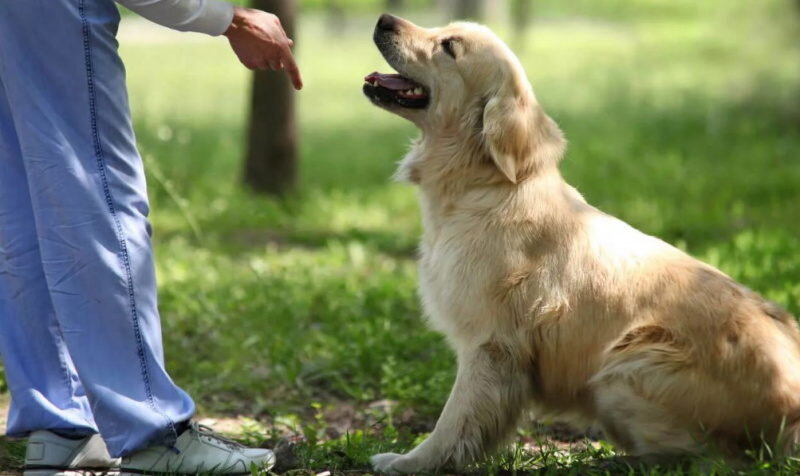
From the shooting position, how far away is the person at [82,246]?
3240mm

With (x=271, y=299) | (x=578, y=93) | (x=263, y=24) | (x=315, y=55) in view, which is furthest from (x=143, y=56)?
(x=263, y=24)

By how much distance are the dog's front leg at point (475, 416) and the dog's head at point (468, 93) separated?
2.17ft

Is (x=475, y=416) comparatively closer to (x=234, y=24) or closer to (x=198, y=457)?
(x=198, y=457)

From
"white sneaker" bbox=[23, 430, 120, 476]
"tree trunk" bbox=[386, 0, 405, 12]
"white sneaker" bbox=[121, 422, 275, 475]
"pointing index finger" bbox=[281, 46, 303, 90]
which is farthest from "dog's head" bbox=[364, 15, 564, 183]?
"tree trunk" bbox=[386, 0, 405, 12]

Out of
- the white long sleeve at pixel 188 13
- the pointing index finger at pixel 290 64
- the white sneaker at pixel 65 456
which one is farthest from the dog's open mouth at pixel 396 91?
the white sneaker at pixel 65 456

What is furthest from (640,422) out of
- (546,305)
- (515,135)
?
(515,135)

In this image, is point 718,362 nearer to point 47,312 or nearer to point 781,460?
point 781,460

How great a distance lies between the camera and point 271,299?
20.1ft

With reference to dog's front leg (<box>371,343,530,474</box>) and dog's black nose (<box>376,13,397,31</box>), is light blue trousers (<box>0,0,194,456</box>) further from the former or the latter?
dog's black nose (<box>376,13,397,31</box>)

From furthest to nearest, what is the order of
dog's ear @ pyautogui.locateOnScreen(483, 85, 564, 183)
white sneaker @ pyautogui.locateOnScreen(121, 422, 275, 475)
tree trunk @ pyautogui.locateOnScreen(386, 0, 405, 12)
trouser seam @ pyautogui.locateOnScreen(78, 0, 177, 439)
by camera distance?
tree trunk @ pyautogui.locateOnScreen(386, 0, 405, 12), dog's ear @ pyautogui.locateOnScreen(483, 85, 564, 183), white sneaker @ pyautogui.locateOnScreen(121, 422, 275, 475), trouser seam @ pyautogui.locateOnScreen(78, 0, 177, 439)

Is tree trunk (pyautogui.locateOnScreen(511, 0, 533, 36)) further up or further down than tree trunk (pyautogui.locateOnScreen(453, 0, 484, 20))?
further up

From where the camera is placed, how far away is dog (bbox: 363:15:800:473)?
3627 millimetres

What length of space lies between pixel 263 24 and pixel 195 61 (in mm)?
18325

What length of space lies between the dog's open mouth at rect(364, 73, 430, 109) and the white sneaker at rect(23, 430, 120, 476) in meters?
1.60
